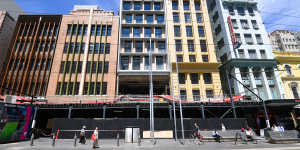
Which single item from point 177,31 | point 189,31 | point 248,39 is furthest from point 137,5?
point 248,39

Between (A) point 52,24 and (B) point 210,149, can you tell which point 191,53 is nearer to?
(B) point 210,149

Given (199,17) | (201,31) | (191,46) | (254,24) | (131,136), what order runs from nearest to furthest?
(131,136) → (191,46) → (201,31) → (254,24) → (199,17)

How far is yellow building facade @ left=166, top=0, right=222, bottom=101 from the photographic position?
2728cm

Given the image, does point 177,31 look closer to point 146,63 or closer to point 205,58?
point 205,58

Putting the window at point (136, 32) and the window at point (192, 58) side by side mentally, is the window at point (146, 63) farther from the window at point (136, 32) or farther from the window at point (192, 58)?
the window at point (192, 58)

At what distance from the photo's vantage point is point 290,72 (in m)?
30.6

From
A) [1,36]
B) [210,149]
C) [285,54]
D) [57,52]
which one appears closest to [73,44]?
[57,52]

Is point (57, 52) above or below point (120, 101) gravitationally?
above

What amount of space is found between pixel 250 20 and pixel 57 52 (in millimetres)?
45189

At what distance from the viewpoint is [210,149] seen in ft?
32.1

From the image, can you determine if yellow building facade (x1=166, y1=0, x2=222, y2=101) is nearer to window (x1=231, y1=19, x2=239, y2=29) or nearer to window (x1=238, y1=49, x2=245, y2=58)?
window (x1=238, y1=49, x2=245, y2=58)

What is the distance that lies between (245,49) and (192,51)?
11792 mm

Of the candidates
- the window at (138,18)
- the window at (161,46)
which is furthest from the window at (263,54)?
the window at (138,18)

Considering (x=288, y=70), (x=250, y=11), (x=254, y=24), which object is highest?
(x=250, y=11)
